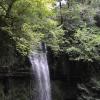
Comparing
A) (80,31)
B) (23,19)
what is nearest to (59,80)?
(80,31)

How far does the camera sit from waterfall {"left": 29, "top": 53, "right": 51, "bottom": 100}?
15.0 meters

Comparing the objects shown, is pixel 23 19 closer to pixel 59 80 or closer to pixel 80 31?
pixel 80 31

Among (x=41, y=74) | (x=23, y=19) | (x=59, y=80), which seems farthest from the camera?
(x=59, y=80)

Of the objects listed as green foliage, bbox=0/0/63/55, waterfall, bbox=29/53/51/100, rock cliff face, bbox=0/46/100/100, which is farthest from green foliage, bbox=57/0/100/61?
green foliage, bbox=0/0/63/55

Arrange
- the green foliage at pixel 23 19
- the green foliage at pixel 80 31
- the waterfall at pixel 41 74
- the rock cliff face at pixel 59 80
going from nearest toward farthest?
the green foliage at pixel 23 19, the rock cliff face at pixel 59 80, the waterfall at pixel 41 74, the green foliage at pixel 80 31

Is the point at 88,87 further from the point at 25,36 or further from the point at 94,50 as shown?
the point at 25,36

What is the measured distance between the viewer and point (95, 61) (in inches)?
650

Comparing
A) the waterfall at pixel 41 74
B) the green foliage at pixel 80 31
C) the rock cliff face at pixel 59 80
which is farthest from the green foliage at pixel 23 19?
the green foliage at pixel 80 31

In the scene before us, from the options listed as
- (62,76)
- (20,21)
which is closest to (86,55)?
(62,76)

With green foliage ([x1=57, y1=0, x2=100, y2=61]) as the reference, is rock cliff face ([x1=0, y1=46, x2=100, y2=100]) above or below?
below

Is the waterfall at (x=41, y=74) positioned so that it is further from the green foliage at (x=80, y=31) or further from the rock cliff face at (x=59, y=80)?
the green foliage at (x=80, y=31)

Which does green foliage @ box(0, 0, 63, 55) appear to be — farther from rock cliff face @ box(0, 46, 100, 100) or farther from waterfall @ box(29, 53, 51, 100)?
waterfall @ box(29, 53, 51, 100)

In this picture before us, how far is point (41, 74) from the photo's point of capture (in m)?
15.3

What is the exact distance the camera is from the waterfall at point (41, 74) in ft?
49.2
